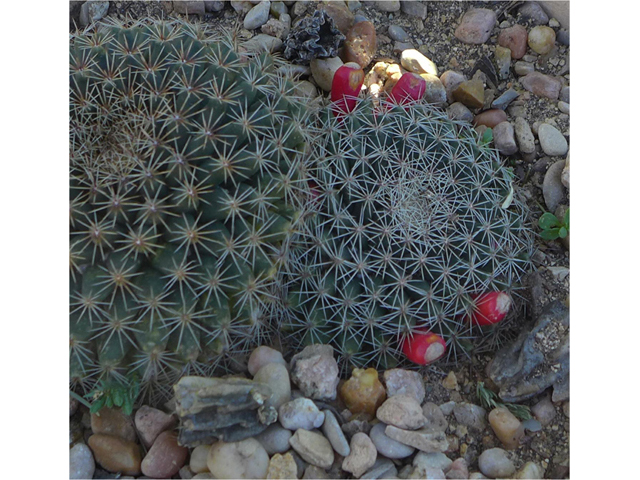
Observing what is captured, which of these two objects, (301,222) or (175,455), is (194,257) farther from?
(175,455)

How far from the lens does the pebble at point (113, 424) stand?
2.34m

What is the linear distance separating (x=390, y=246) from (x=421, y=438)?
0.75 metres

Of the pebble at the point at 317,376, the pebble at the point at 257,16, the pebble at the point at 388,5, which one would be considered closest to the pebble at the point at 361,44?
the pebble at the point at 388,5

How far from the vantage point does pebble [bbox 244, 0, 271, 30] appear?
3447 millimetres

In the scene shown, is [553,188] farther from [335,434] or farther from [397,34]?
[335,434]

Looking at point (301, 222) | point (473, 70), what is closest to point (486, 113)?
point (473, 70)

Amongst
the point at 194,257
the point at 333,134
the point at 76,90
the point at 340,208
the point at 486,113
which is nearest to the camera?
the point at 194,257

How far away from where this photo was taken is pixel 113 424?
2.35m

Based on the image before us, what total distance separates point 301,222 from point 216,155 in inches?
16.7

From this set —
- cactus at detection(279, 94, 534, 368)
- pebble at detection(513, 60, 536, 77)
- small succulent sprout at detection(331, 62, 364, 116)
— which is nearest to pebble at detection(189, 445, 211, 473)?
cactus at detection(279, 94, 534, 368)

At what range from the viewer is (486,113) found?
3367mm

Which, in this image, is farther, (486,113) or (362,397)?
(486,113)

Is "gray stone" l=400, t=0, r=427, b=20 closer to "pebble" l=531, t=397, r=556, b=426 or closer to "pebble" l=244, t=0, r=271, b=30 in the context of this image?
"pebble" l=244, t=0, r=271, b=30

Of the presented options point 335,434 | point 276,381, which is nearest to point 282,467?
point 335,434
